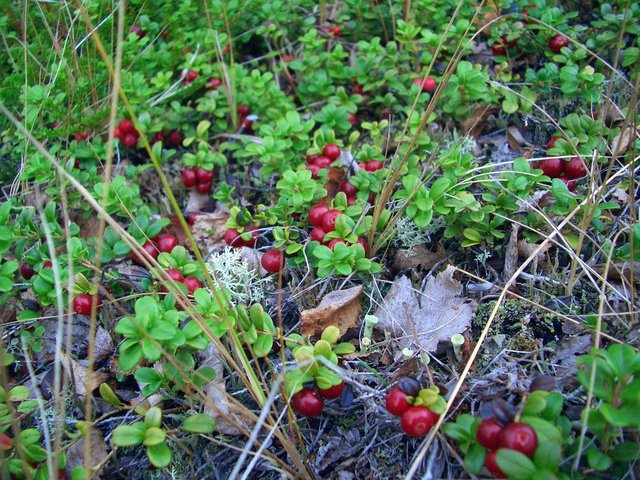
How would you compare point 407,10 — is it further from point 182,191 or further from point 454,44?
point 182,191

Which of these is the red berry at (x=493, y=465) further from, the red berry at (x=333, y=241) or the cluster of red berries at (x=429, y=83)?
the cluster of red berries at (x=429, y=83)

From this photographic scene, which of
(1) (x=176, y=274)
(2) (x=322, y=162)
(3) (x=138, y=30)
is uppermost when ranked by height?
(3) (x=138, y=30)

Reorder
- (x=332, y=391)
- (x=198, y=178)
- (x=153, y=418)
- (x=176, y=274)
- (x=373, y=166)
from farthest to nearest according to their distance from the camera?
(x=198, y=178) < (x=373, y=166) < (x=176, y=274) < (x=332, y=391) < (x=153, y=418)

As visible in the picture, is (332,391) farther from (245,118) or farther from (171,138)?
(171,138)

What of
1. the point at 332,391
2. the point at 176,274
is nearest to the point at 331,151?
the point at 176,274

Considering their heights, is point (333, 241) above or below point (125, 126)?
below

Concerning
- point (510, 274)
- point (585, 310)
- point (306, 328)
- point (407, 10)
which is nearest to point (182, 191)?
point (306, 328)

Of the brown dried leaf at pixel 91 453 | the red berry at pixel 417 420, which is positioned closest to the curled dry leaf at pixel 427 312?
the red berry at pixel 417 420
